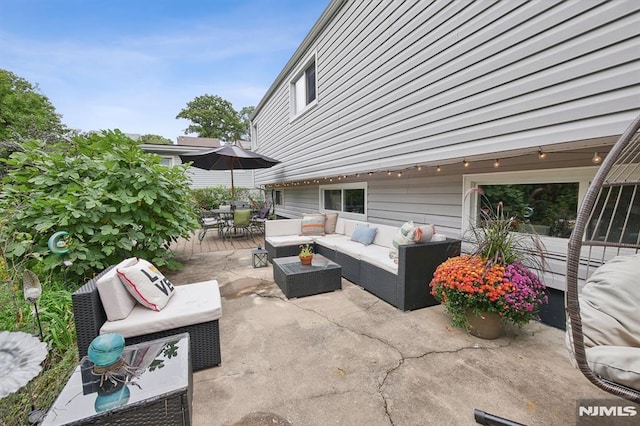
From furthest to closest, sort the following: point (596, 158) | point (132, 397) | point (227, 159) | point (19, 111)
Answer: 1. point (19, 111)
2. point (227, 159)
3. point (596, 158)
4. point (132, 397)

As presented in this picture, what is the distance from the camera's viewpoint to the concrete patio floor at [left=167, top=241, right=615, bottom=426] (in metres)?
1.71

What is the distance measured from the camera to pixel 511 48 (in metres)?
2.60

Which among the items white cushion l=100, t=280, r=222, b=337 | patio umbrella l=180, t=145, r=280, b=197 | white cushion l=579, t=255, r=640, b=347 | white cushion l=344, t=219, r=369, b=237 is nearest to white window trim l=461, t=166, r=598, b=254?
white cushion l=579, t=255, r=640, b=347

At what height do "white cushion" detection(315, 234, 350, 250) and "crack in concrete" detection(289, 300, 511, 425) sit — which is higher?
"white cushion" detection(315, 234, 350, 250)

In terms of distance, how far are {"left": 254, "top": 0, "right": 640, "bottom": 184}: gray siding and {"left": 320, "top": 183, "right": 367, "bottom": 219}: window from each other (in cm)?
76

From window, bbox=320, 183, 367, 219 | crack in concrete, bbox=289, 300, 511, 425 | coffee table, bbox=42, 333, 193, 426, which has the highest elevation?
window, bbox=320, 183, 367, 219

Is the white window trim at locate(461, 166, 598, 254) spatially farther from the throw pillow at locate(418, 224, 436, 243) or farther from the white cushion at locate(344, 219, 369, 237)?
the white cushion at locate(344, 219, 369, 237)

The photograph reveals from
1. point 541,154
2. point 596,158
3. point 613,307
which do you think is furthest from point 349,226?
point 613,307

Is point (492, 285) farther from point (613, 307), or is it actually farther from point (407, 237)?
point (407, 237)

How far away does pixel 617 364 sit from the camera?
3.84ft

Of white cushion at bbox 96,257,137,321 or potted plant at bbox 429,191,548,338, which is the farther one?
potted plant at bbox 429,191,548,338

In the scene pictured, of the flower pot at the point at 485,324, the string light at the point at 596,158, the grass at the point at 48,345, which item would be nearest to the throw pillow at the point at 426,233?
the flower pot at the point at 485,324

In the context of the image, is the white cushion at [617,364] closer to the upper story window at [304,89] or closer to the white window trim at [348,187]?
the white window trim at [348,187]

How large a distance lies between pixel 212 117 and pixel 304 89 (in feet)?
81.4
